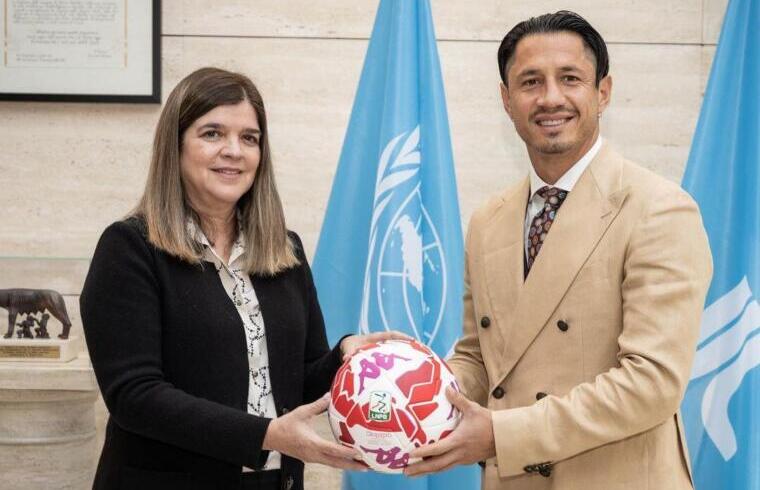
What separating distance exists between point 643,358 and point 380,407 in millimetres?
541

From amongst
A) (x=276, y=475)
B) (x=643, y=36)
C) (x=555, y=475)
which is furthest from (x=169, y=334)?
(x=643, y=36)

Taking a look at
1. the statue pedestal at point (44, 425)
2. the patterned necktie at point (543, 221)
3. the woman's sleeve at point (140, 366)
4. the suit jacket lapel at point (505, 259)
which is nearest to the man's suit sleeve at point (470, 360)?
the suit jacket lapel at point (505, 259)

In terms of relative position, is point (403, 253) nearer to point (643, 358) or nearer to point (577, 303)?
point (577, 303)

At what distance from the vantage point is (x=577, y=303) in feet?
6.12

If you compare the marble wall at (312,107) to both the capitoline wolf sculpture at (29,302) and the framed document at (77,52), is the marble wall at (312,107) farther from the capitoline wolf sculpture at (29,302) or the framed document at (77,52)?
the capitoline wolf sculpture at (29,302)

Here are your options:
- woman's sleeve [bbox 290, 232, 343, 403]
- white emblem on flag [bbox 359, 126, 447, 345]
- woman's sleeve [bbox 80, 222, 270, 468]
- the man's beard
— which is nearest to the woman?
woman's sleeve [bbox 80, 222, 270, 468]

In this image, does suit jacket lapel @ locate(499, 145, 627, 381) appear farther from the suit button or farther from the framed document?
the framed document

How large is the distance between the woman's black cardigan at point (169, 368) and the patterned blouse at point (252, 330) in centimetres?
2

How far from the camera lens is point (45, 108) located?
3693 mm

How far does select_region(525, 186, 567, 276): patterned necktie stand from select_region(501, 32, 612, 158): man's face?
3.7 inches

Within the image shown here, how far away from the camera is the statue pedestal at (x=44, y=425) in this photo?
3043 mm

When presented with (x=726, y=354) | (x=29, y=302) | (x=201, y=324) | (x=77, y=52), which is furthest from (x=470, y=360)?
(x=77, y=52)

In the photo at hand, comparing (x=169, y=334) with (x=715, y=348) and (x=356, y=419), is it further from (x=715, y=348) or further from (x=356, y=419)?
(x=715, y=348)

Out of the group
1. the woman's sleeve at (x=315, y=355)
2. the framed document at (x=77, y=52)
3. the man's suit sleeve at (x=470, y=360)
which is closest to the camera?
the man's suit sleeve at (x=470, y=360)
